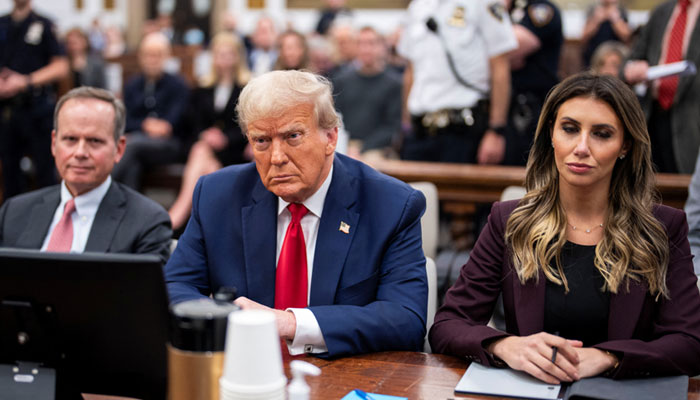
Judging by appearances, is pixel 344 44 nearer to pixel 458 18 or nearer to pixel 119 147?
pixel 458 18

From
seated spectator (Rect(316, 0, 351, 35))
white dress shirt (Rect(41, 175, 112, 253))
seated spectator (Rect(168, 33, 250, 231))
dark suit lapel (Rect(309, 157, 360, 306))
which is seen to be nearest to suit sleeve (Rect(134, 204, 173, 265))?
white dress shirt (Rect(41, 175, 112, 253))

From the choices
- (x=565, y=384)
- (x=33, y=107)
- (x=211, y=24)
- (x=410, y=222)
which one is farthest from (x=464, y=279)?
(x=211, y=24)

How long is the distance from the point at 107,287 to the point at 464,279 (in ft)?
3.44

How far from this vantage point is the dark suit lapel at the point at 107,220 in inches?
101

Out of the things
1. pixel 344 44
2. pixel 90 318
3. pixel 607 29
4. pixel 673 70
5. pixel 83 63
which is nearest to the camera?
pixel 90 318

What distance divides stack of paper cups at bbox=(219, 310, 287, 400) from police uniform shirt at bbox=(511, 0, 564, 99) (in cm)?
343

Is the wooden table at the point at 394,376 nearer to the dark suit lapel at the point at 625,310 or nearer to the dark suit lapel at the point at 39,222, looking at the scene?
the dark suit lapel at the point at 625,310

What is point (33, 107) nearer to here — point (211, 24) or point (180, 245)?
point (180, 245)

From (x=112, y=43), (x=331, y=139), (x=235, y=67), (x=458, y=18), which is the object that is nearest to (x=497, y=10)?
(x=458, y=18)

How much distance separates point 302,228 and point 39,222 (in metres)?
1.10

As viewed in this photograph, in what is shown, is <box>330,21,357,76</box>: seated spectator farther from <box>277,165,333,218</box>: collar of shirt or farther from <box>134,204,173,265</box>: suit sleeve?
<box>277,165,333,218</box>: collar of shirt

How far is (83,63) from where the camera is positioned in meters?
10.0

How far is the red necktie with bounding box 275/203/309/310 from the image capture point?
2.07m

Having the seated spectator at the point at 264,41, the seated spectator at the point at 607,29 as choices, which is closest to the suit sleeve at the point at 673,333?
the seated spectator at the point at 607,29
